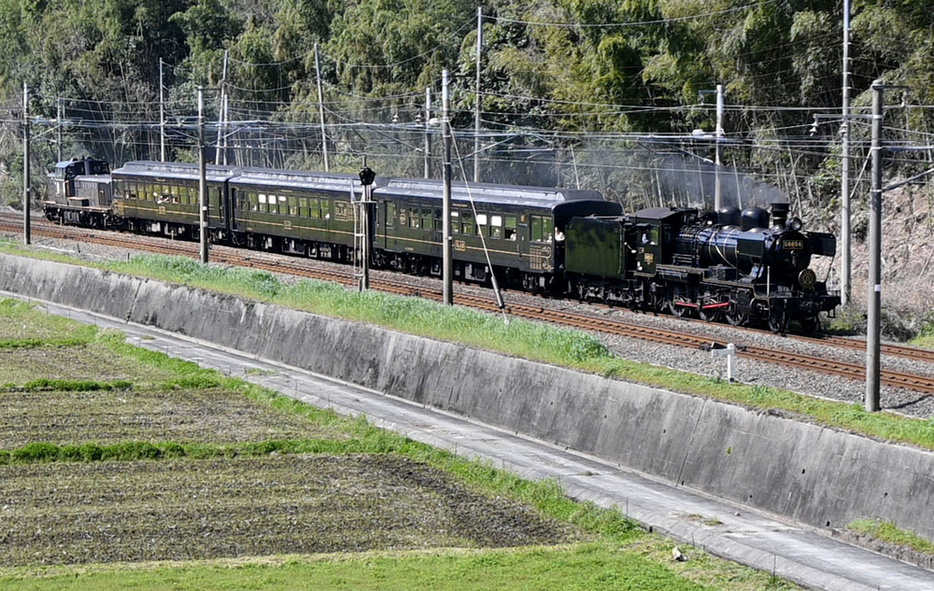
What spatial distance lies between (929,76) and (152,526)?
2834 centimetres

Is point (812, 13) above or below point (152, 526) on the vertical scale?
above

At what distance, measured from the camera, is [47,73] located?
100812mm

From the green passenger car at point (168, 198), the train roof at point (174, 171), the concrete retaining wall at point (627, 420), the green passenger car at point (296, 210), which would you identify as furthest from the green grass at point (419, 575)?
the green passenger car at point (168, 198)

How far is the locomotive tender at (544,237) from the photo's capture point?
33.1 meters

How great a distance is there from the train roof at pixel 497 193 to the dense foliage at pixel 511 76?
2636 mm

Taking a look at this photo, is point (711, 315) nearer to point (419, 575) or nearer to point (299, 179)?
point (419, 575)

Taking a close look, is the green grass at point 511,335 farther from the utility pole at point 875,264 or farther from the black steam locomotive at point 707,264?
the black steam locomotive at point 707,264

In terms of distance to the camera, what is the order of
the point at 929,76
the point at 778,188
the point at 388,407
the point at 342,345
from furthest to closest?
the point at 778,188, the point at 929,76, the point at 342,345, the point at 388,407

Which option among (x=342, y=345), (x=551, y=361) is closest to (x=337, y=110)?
(x=342, y=345)

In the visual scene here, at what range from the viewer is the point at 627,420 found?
22.9 meters

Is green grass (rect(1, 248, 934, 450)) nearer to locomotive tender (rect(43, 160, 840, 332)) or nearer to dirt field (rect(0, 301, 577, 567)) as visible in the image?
dirt field (rect(0, 301, 577, 567))

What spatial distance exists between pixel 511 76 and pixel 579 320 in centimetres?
2699

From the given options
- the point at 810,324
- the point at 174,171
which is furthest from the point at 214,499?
the point at 174,171

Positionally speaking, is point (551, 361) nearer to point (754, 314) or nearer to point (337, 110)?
point (754, 314)
